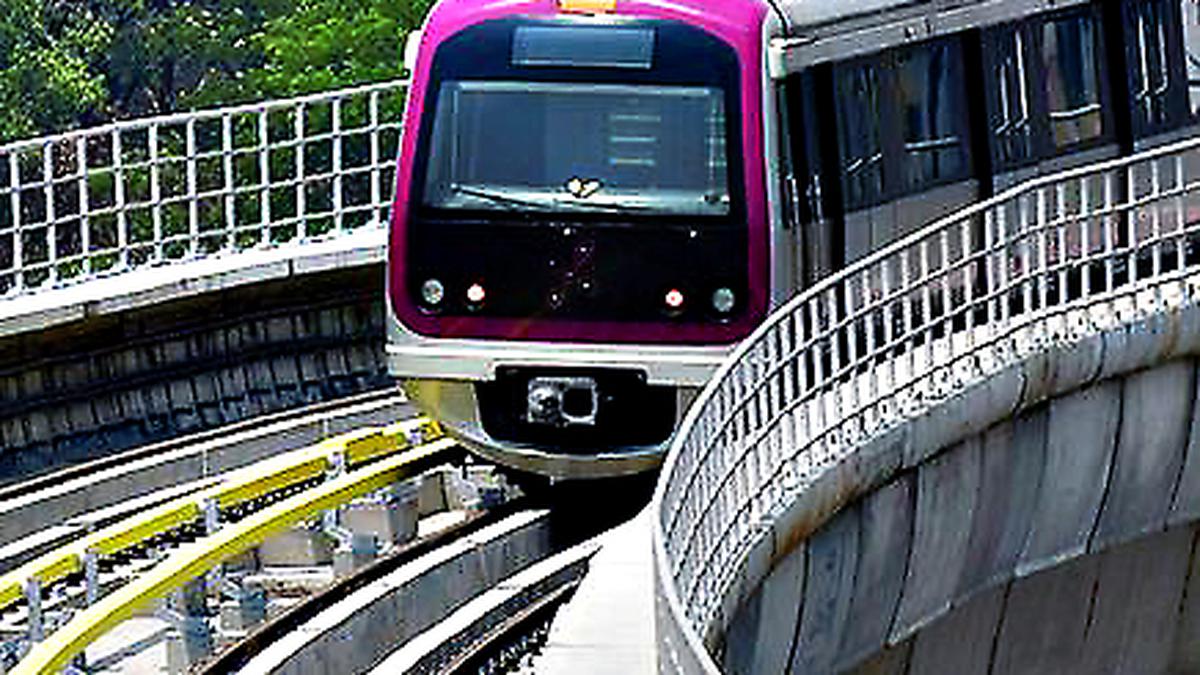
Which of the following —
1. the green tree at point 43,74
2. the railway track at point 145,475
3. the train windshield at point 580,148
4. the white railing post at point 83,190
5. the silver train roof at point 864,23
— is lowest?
the green tree at point 43,74

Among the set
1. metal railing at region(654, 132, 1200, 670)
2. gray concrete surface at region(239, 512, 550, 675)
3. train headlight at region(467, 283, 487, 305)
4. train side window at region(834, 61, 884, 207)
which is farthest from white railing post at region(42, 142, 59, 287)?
metal railing at region(654, 132, 1200, 670)

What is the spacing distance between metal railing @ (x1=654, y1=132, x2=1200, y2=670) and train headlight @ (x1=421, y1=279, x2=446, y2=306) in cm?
195

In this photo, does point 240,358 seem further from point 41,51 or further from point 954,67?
point 41,51

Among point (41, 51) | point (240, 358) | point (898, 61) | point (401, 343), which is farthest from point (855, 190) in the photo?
point (41, 51)

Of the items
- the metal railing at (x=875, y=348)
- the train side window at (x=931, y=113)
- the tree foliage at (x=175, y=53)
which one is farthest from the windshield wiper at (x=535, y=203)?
the tree foliage at (x=175, y=53)

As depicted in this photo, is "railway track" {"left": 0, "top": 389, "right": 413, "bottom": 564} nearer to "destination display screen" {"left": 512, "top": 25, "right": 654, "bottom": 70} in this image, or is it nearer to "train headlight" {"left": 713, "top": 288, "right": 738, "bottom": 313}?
"destination display screen" {"left": 512, "top": 25, "right": 654, "bottom": 70}

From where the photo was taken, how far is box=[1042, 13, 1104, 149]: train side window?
25344mm

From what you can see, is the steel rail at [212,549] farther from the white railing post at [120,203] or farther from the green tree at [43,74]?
the green tree at [43,74]

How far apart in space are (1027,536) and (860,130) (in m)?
2.25

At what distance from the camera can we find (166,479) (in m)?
24.2

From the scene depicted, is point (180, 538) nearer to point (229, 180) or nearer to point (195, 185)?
point (195, 185)

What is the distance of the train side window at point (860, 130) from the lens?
72.6 ft

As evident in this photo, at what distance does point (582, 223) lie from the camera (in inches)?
838

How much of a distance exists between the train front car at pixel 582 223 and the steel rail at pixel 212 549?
0.73 metres
